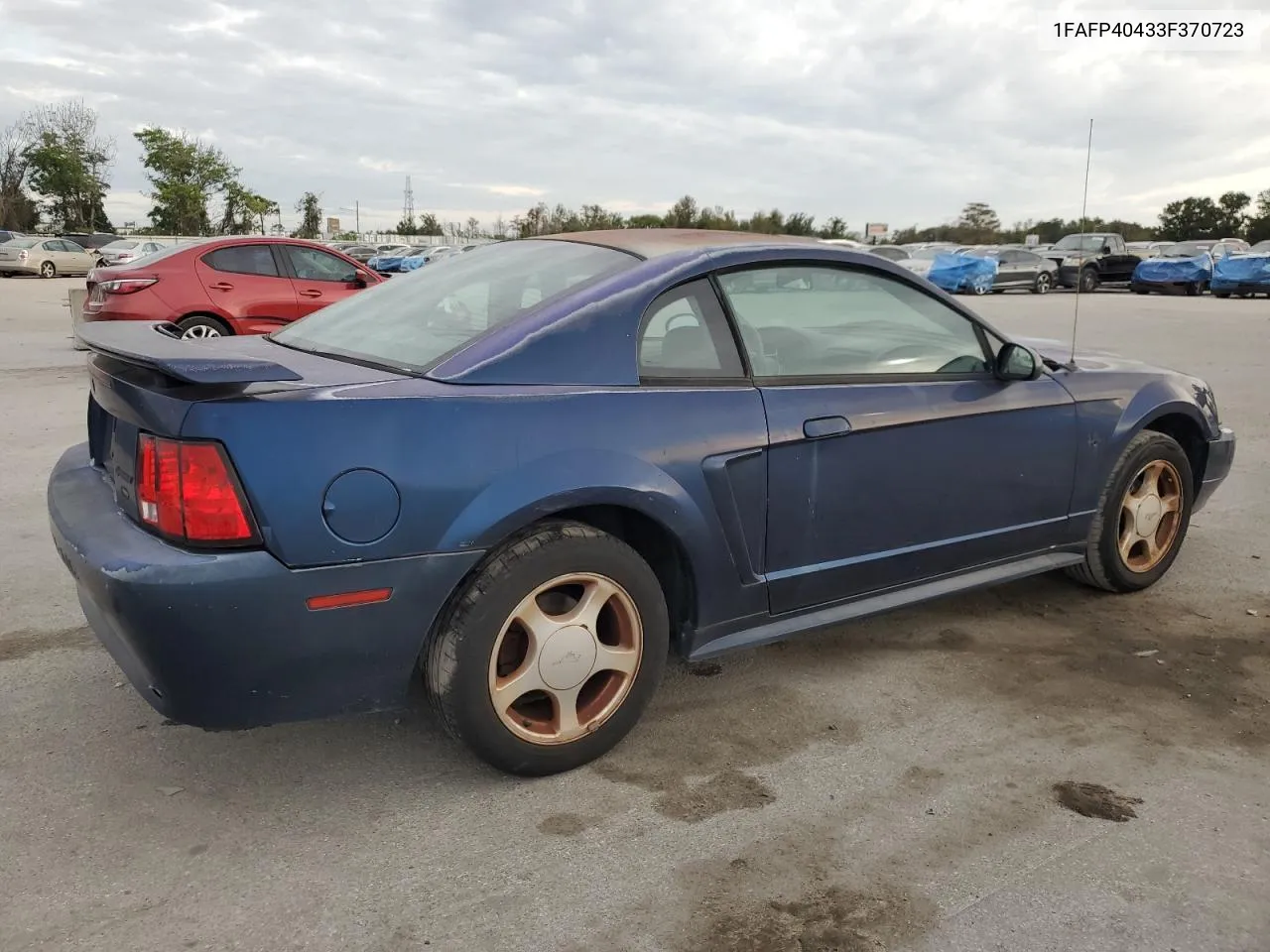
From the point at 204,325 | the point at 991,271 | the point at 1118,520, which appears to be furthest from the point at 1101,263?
the point at 1118,520

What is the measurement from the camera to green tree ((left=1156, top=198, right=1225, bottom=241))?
54844 mm

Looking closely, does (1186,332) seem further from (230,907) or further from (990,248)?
(230,907)

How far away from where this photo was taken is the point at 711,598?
2904 mm

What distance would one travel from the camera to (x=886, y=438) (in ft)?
10.4

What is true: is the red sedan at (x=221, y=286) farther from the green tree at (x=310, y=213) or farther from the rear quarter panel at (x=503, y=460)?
the green tree at (x=310, y=213)

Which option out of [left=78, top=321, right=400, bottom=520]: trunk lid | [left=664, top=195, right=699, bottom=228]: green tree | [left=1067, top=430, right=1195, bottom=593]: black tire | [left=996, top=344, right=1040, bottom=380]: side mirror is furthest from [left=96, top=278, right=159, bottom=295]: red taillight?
[left=664, top=195, right=699, bottom=228]: green tree

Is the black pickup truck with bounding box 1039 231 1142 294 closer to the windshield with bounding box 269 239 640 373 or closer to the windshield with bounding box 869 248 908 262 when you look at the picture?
the windshield with bounding box 869 248 908 262

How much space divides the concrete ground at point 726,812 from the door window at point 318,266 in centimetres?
702

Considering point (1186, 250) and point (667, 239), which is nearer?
point (667, 239)

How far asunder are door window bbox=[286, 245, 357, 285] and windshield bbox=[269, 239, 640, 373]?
726cm

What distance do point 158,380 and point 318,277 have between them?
27.9ft

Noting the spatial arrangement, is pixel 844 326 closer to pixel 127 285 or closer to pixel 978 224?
pixel 127 285

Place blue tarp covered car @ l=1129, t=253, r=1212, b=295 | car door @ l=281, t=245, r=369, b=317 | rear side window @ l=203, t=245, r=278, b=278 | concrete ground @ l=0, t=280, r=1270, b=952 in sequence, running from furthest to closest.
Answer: blue tarp covered car @ l=1129, t=253, r=1212, b=295 < car door @ l=281, t=245, r=369, b=317 < rear side window @ l=203, t=245, r=278, b=278 < concrete ground @ l=0, t=280, r=1270, b=952

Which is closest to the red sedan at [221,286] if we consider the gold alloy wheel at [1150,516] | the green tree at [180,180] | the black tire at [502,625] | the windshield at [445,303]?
the windshield at [445,303]
